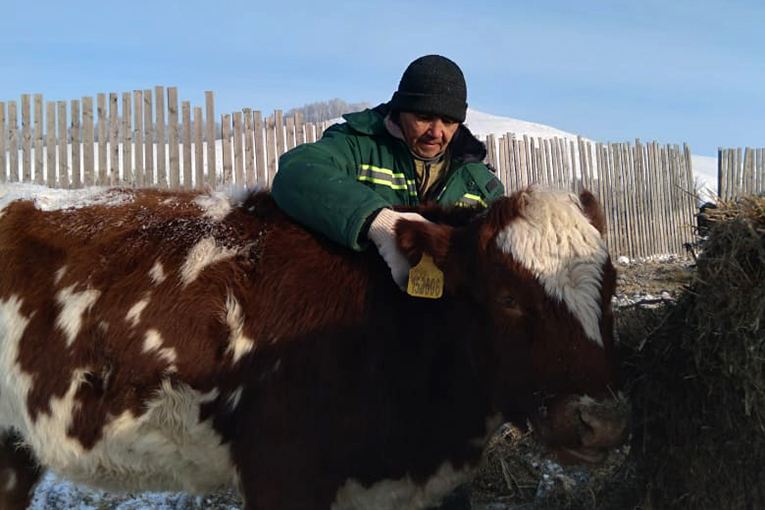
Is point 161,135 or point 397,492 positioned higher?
point 161,135

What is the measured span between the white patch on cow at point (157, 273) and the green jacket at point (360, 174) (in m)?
0.62

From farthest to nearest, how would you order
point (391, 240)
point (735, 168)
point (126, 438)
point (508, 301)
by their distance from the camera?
point (735, 168)
point (126, 438)
point (391, 240)
point (508, 301)

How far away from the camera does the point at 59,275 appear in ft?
11.1

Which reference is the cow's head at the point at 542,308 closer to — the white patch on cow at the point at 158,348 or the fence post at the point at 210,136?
the white patch on cow at the point at 158,348

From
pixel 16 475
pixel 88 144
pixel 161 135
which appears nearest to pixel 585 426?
pixel 16 475

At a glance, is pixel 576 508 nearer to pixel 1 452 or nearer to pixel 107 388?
pixel 107 388

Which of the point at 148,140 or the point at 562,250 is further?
the point at 148,140

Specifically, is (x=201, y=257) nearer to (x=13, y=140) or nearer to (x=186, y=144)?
(x=186, y=144)

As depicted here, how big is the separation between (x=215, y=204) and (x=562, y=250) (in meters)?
1.76

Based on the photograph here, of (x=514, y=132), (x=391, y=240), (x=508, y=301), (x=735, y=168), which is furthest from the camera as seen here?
(x=514, y=132)

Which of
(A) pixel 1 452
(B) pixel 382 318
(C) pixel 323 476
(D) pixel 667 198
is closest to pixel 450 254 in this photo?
(B) pixel 382 318

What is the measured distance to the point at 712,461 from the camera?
9.68 ft

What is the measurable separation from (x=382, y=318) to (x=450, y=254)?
44 cm

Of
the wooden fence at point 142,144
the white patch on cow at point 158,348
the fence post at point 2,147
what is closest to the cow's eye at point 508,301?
the white patch on cow at point 158,348
